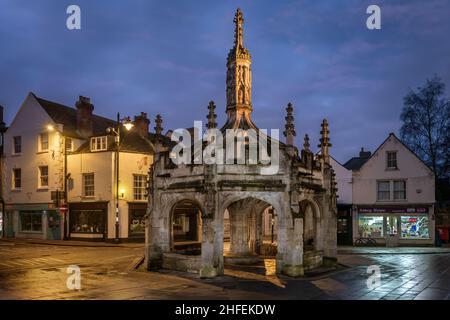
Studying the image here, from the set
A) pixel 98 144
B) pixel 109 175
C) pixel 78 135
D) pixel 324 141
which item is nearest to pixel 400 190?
pixel 324 141

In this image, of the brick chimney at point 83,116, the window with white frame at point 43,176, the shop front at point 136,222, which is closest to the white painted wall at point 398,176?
the shop front at point 136,222

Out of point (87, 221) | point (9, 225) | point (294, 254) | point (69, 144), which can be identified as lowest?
point (9, 225)

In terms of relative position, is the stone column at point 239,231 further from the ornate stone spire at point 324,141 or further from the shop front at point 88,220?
the shop front at point 88,220

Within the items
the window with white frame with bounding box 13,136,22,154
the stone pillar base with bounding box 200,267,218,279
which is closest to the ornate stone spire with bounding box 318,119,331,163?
the stone pillar base with bounding box 200,267,218,279

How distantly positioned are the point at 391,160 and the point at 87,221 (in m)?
26.3

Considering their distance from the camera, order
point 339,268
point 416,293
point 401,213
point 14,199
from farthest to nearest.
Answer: point 14,199
point 401,213
point 339,268
point 416,293

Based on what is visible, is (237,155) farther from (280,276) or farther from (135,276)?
(135,276)

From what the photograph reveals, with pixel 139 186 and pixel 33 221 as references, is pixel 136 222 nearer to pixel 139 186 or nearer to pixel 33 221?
pixel 139 186

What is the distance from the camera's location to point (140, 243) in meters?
38.3

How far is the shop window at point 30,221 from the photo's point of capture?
139ft

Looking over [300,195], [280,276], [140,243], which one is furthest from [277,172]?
[140,243]

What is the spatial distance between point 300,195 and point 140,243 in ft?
75.6

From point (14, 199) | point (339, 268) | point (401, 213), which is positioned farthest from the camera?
point (14, 199)

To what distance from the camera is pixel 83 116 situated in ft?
141
